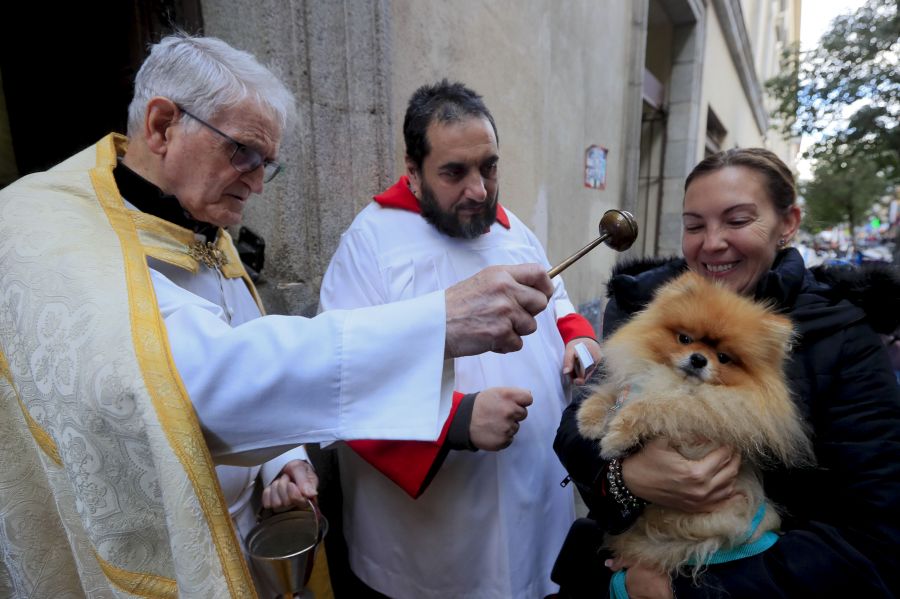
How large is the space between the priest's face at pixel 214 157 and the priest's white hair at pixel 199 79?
0.02m

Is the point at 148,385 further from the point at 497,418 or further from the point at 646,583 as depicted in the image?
the point at 646,583

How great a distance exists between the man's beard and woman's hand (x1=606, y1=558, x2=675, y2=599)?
1165mm

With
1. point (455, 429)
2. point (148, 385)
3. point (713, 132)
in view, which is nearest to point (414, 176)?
point (455, 429)

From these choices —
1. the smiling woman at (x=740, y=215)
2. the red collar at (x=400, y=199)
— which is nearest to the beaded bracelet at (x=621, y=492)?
the smiling woman at (x=740, y=215)


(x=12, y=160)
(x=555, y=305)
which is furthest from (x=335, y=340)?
(x=12, y=160)

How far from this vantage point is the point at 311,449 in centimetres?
212

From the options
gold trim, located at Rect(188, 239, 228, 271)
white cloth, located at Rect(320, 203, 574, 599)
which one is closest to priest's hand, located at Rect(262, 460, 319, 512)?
white cloth, located at Rect(320, 203, 574, 599)

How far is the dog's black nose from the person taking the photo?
1.09 m

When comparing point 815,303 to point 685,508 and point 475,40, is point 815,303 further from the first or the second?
point 475,40

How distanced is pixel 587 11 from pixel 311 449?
481 cm

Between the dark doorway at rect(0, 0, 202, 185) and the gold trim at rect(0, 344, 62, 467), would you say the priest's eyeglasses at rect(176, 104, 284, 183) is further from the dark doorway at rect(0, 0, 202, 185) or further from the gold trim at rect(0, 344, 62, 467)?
the dark doorway at rect(0, 0, 202, 185)

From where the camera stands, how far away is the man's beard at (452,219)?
177 cm

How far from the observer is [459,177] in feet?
5.68

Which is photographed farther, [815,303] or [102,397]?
[815,303]
